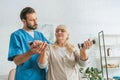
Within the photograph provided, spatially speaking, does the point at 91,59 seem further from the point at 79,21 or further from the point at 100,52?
the point at 79,21

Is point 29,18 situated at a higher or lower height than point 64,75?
higher

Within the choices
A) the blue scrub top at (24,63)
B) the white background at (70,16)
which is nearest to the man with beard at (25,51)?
the blue scrub top at (24,63)

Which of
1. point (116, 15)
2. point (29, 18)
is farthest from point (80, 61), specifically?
point (116, 15)

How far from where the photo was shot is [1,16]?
3.52 metres

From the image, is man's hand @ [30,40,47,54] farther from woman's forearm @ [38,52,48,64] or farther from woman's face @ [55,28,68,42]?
woman's face @ [55,28,68,42]

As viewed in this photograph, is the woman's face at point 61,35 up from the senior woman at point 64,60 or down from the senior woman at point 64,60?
up

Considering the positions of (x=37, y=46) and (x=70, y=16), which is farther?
Result: (x=70, y=16)

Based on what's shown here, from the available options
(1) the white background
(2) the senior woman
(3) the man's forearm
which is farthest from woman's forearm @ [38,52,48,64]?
(1) the white background

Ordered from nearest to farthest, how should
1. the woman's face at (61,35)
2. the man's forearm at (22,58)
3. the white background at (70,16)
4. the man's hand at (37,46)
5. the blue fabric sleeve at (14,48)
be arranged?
the man's hand at (37,46), the man's forearm at (22,58), the blue fabric sleeve at (14,48), the woman's face at (61,35), the white background at (70,16)

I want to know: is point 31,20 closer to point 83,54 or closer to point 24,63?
point 24,63

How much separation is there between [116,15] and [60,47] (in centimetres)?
275

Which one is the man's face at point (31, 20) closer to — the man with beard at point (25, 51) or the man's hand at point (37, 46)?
the man with beard at point (25, 51)

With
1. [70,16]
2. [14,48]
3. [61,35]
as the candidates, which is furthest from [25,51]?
[70,16]

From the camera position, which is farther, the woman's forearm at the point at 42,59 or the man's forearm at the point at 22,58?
the woman's forearm at the point at 42,59
